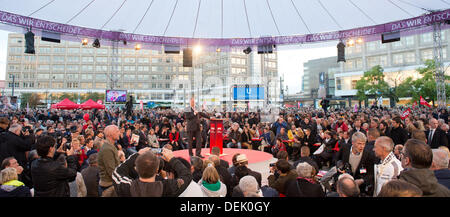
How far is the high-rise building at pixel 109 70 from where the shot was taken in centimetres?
7381

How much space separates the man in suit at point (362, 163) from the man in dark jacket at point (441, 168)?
3.31 ft

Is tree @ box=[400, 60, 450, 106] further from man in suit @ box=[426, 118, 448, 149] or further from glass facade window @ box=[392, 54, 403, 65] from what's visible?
man in suit @ box=[426, 118, 448, 149]

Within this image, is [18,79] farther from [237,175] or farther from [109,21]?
[237,175]

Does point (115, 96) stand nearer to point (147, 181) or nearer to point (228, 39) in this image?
point (228, 39)

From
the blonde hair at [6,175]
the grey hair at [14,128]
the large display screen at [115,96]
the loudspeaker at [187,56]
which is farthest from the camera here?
the large display screen at [115,96]

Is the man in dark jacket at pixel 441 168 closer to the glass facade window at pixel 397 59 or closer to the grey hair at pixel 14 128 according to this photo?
the grey hair at pixel 14 128

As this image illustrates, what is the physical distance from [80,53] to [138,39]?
251ft

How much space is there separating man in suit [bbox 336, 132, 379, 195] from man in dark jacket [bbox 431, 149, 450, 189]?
101 centimetres

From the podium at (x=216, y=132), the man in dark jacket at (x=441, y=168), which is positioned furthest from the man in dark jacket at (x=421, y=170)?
the podium at (x=216, y=132)

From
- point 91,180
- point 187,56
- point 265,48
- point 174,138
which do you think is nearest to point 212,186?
point 91,180

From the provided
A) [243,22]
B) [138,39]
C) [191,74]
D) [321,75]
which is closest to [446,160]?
[243,22]

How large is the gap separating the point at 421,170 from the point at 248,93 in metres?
21.5

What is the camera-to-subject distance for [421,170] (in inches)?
90.4

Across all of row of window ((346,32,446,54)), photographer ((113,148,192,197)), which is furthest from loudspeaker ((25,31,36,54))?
row of window ((346,32,446,54))
